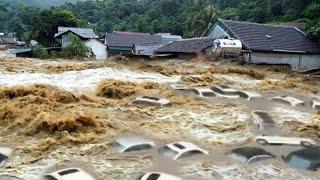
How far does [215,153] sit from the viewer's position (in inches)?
286

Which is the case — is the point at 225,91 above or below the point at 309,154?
above

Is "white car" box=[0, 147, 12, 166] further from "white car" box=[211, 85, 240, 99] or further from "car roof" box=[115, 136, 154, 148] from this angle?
"white car" box=[211, 85, 240, 99]

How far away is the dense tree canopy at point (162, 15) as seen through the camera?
3571 centimetres

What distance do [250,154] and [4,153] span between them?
13.9 feet

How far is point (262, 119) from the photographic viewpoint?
9523 mm

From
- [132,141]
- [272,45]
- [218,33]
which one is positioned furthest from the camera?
[218,33]

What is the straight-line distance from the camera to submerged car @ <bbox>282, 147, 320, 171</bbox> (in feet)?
22.1

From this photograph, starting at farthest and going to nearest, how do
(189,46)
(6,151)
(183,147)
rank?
(189,46) < (183,147) < (6,151)

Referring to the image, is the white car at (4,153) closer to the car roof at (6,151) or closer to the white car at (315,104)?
the car roof at (6,151)

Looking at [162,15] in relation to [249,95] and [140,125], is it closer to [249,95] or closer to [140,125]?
[249,95]

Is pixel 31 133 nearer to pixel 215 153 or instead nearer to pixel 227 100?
pixel 215 153

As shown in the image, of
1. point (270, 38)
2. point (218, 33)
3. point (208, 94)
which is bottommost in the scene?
point (208, 94)

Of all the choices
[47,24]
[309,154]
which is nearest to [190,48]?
[309,154]

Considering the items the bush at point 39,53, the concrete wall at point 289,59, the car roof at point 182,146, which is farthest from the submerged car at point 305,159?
the bush at point 39,53
